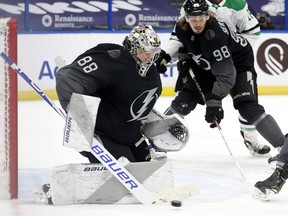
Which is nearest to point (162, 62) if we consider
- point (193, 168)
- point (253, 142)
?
point (193, 168)

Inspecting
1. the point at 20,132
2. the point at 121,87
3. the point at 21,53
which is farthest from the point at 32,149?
the point at 21,53

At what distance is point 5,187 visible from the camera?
3494mm

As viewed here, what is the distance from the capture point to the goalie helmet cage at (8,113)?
344 centimetres

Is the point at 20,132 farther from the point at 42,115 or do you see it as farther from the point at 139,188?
the point at 139,188

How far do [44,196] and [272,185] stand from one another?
39.0 inches

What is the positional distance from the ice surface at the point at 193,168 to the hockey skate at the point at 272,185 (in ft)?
0.11

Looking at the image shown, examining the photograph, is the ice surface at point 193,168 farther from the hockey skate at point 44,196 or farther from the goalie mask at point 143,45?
the goalie mask at point 143,45

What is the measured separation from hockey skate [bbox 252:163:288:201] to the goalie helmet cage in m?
1.06

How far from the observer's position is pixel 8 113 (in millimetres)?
3473

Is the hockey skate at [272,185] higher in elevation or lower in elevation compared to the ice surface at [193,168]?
higher

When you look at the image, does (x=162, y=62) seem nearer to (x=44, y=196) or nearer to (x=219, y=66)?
(x=219, y=66)

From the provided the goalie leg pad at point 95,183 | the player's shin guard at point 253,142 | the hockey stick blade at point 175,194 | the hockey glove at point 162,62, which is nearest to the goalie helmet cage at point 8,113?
the goalie leg pad at point 95,183

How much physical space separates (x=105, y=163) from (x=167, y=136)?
45 cm

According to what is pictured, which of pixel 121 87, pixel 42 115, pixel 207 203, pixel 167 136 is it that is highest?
pixel 121 87
